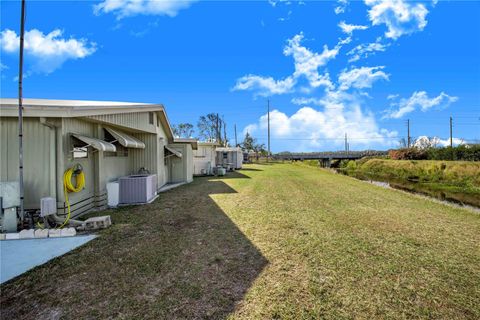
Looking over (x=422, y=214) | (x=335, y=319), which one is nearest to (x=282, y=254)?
(x=335, y=319)

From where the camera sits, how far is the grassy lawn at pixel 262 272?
2.50m

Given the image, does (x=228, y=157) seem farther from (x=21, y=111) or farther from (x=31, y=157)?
(x=21, y=111)

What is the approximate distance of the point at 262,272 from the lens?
10.7ft

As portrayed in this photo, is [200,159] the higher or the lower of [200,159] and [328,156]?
the lower

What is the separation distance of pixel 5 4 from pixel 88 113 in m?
2.46

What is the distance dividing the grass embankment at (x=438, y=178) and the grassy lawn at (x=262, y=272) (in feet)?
29.1

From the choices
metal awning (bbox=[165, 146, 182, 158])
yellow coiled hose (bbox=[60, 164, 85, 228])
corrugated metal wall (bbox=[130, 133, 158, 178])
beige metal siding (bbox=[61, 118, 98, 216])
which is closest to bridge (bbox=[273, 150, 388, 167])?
metal awning (bbox=[165, 146, 182, 158])

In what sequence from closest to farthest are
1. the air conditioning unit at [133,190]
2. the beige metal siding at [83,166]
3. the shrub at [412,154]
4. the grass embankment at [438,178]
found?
1. the beige metal siding at [83,166]
2. the air conditioning unit at [133,190]
3. the grass embankment at [438,178]
4. the shrub at [412,154]

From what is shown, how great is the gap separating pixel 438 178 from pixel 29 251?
78.2 feet

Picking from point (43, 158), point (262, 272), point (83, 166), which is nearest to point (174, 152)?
point (83, 166)

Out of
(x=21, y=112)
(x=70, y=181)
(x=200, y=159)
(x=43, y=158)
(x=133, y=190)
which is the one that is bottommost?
(x=133, y=190)

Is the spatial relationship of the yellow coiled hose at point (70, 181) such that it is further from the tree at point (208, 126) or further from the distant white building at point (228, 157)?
the tree at point (208, 126)

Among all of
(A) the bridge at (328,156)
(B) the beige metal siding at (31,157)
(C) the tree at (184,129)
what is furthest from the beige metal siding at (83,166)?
(A) the bridge at (328,156)

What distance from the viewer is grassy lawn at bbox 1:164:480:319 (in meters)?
2.50
